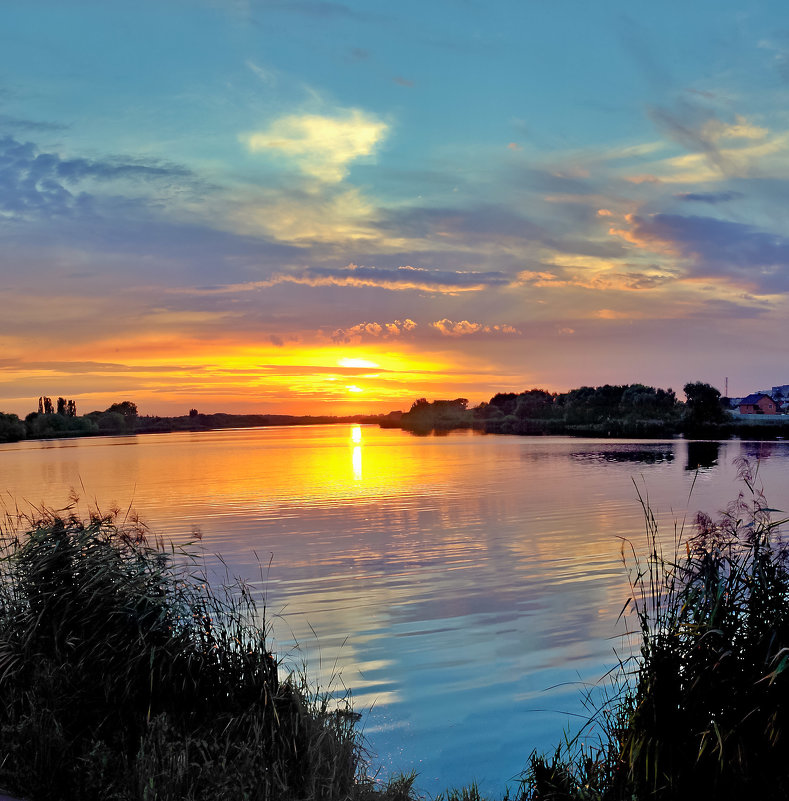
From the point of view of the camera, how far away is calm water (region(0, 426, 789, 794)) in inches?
357

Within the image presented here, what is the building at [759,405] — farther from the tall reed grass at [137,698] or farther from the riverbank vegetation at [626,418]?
the tall reed grass at [137,698]

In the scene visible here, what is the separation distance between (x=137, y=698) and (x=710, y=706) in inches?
201

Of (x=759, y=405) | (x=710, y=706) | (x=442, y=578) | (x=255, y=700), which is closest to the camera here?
(x=710, y=706)

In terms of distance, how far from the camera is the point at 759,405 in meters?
124

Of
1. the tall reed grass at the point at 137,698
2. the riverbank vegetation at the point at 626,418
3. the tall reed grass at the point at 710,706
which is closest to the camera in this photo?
the tall reed grass at the point at 710,706

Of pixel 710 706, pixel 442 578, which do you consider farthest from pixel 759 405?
pixel 710 706

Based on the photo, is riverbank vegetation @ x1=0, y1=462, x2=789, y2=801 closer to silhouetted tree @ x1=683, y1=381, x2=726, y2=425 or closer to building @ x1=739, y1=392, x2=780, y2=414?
silhouetted tree @ x1=683, y1=381, x2=726, y2=425

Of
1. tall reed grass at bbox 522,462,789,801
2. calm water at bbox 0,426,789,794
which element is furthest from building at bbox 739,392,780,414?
tall reed grass at bbox 522,462,789,801

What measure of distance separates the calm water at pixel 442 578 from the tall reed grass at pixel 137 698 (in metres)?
1.26

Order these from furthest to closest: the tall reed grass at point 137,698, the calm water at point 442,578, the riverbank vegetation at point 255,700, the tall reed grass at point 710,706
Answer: the calm water at point 442,578 → the tall reed grass at point 137,698 → the riverbank vegetation at point 255,700 → the tall reed grass at point 710,706

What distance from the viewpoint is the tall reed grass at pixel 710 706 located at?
5.29m

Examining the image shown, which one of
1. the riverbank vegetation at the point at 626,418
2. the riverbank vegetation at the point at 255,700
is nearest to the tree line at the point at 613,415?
the riverbank vegetation at the point at 626,418

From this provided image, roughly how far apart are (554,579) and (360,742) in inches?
366

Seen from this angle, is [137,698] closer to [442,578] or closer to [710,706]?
[710,706]
